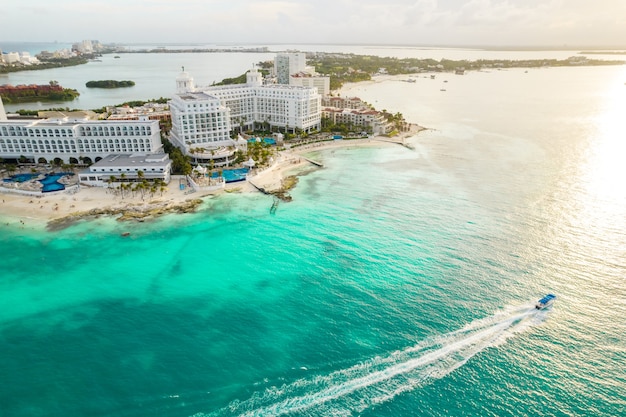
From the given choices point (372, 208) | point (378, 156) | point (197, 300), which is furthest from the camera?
point (378, 156)

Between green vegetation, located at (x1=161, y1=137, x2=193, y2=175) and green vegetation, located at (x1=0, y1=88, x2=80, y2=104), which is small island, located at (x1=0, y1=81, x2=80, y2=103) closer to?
green vegetation, located at (x1=0, y1=88, x2=80, y2=104)

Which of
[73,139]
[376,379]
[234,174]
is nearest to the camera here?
[376,379]

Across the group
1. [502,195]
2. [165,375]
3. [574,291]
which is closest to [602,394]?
[574,291]

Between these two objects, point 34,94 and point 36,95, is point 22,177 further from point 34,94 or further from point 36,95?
point 34,94

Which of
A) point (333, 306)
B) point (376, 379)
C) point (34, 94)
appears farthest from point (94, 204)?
point (34, 94)

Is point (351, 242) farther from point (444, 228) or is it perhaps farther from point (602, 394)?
point (602, 394)

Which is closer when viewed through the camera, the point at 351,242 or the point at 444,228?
the point at 351,242
